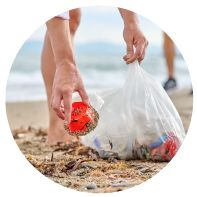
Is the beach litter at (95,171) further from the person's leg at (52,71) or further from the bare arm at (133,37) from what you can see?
the bare arm at (133,37)

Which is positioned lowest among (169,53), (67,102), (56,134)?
(56,134)

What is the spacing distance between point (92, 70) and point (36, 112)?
5068 millimetres

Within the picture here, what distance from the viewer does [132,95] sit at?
1372 mm

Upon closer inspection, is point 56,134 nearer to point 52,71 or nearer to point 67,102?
point 52,71

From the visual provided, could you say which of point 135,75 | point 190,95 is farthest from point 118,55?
point 135,75

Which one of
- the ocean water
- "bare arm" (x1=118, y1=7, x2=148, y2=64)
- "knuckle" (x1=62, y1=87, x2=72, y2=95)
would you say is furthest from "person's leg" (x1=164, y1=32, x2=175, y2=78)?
"knuckle" (x1=62, y1=87, x2=72, y2=95)

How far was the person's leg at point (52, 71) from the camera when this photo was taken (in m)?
1.67

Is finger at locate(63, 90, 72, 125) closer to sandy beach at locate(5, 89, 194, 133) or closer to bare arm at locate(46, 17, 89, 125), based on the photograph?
bare arm at locate(46, 17, 89, 125)

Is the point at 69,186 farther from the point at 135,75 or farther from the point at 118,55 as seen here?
the point at 118,55

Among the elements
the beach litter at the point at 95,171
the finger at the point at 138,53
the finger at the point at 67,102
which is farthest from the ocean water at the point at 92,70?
the finger at the point at 67,102

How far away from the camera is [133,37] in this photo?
1342 millimetres

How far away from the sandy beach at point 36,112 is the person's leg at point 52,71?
63 centimetres

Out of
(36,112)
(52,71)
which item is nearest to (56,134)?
(52,71)

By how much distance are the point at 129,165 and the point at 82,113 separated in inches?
16.3
